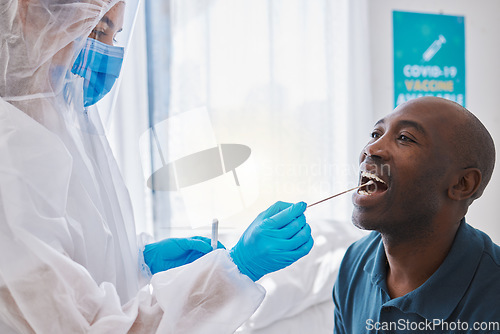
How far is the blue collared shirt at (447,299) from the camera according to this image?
935mm

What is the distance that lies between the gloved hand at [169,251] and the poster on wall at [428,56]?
2.13m

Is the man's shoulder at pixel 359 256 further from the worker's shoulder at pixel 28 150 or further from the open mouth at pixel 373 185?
the worker's shoulder at pixel 28 150

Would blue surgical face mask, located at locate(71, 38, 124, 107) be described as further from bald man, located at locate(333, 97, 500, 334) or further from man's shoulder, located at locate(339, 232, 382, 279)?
man's shoulder, located at locate(339, 232, 382, 279)

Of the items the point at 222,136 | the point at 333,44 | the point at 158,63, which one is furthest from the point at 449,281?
the point at 333,44

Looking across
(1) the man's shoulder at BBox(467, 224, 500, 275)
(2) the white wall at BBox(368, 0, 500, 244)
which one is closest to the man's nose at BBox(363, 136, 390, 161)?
(1) the man's shoulder at BBox(467, 224, 500, 275)

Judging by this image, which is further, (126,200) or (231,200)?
(231,200)

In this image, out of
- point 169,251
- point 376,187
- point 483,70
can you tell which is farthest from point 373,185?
point 483,70

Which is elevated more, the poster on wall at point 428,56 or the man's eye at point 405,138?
the poster on wall at point 428,56

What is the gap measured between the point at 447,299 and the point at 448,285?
0.10 feet

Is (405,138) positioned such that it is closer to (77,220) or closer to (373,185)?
(373,185)

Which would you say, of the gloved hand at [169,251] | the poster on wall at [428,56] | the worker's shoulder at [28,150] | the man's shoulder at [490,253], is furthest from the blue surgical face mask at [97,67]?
the poster on wall at [428,56]

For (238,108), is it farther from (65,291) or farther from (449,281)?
(65,291)

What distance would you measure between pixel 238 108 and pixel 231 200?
61cm

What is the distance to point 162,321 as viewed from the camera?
79cm
